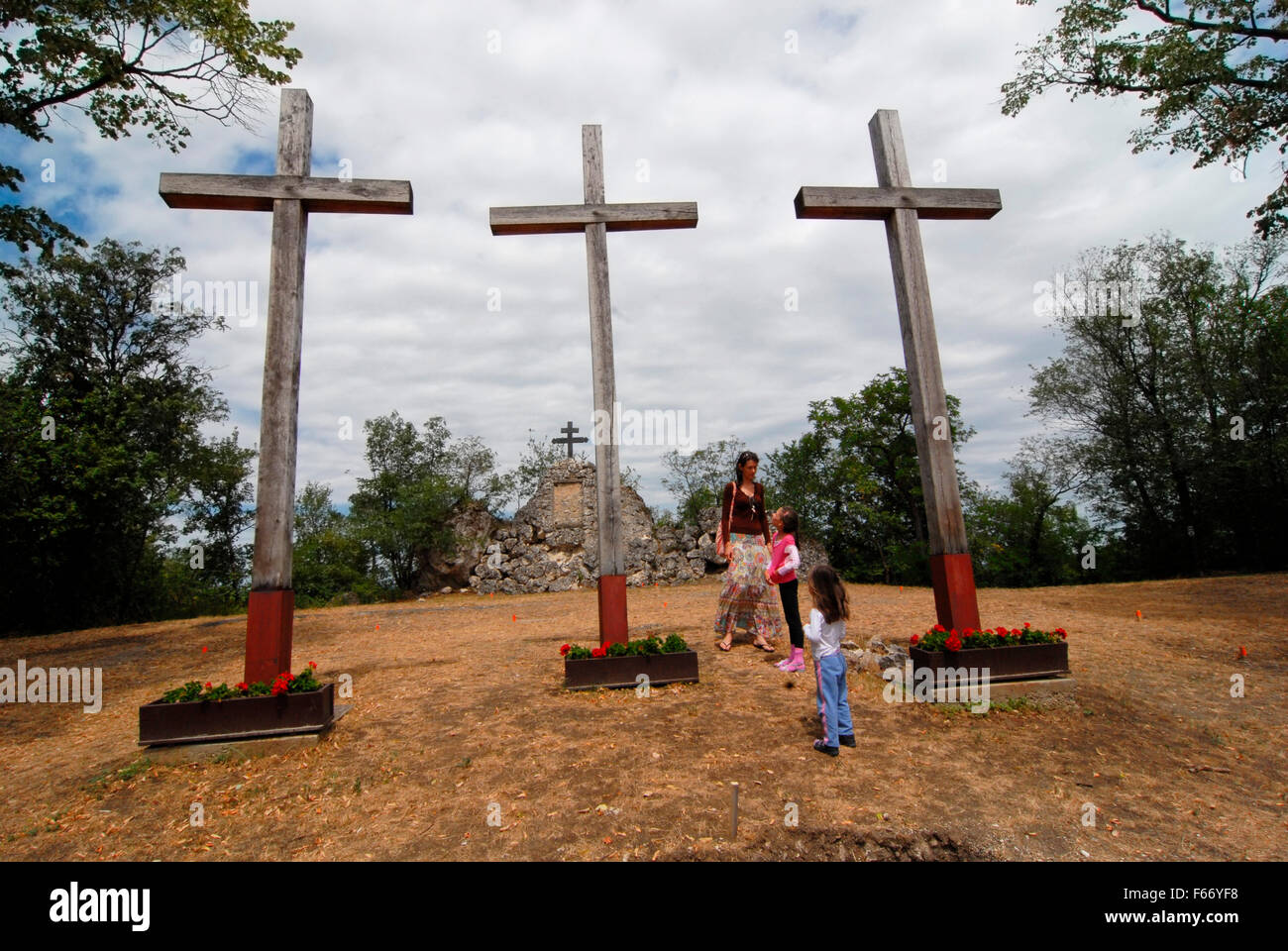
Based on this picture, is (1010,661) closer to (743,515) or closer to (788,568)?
(788,568)

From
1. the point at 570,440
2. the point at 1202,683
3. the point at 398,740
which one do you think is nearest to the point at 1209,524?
the point at 1202,683

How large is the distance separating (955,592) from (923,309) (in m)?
2.81

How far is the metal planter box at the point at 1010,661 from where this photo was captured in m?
5.29

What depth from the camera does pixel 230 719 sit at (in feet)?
14.9

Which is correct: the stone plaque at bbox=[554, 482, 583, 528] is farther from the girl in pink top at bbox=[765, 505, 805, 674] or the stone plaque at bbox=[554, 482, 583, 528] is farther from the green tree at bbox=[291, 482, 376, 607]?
the girl in pink top at bbox=[765, 505, 805, 674]

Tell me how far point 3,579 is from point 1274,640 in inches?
938

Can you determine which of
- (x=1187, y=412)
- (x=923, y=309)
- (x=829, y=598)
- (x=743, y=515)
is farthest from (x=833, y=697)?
(x=1187, y=412)

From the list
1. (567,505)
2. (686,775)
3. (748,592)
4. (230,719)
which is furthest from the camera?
(567,505)

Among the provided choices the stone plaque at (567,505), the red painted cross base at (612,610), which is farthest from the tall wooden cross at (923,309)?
the stone plaque at (567,505)

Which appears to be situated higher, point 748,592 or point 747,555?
point 747,555

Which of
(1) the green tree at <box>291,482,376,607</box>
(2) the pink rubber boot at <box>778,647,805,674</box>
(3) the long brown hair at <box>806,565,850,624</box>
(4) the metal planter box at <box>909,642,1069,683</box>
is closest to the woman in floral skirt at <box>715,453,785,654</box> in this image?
(2) the pink rubber boot at <box>778,647,805,674</box>

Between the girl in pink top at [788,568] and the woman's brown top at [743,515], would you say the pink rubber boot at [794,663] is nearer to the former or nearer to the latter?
the girl in pink top at [788,568]

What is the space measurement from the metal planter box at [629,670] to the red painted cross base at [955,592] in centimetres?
239

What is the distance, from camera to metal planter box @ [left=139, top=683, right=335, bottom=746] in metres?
4.44
